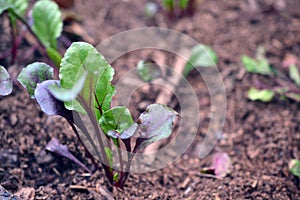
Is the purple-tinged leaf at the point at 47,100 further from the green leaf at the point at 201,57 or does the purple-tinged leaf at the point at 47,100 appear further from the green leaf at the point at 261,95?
the green leaf at the point at 261,95

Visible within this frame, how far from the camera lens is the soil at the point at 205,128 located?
4.51 ft

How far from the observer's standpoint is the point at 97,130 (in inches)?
49.4

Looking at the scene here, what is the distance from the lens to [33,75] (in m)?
1.20

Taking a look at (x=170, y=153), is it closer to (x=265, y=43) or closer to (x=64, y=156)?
(x=64, y=156)

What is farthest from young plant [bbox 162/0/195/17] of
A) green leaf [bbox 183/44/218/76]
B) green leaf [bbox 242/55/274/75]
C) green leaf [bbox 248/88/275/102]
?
green leaf [bbox 248/88/275/102]

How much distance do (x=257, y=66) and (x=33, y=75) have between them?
1040 mm

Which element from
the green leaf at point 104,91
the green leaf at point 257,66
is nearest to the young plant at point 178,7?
the green leaf at point 257,66

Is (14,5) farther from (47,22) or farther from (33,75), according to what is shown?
(33,75)

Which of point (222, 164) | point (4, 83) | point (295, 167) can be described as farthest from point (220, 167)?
point (4, 83)

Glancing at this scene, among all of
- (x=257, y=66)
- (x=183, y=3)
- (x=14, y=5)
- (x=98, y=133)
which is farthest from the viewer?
(x=183, y=3)

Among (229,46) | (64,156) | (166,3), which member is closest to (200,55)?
(229,46)

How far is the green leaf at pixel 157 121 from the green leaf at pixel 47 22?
0.61 metres

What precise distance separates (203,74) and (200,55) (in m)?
0.14

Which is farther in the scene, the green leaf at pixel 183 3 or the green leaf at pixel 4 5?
the green leaf at pixel 183 3
